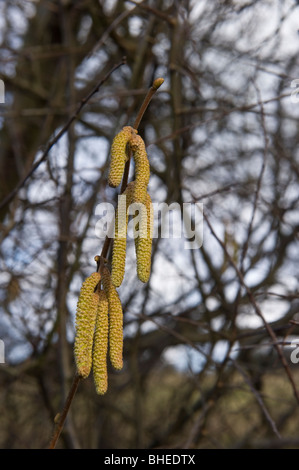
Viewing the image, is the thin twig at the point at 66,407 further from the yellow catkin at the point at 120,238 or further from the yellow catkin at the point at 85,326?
the yellow catkin at the point at 120,238

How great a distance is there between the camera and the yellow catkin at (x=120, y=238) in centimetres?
104

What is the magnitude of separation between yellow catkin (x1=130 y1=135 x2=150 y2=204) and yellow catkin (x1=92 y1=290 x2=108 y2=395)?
0.71 ft

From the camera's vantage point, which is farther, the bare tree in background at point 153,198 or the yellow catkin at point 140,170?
the bare tree in background at point 153,198

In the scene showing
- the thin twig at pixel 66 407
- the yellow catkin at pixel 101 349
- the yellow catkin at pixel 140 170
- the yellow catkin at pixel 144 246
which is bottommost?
the thin twig at pixel 66 407

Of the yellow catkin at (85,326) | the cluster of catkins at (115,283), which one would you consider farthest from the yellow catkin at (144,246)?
the yellow catkin at (85,326)

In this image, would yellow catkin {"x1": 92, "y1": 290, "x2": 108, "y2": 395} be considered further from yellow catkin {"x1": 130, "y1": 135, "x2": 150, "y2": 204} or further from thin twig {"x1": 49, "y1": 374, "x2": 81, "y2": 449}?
yellow catkin {"x1": 130, "y1": 135, "x2": 150, "y2": 204}

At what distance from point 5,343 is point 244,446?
171 cm

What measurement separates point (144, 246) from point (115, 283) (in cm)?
9

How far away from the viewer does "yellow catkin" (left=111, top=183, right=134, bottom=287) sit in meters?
1.04

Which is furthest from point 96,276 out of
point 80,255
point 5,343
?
point 5,343

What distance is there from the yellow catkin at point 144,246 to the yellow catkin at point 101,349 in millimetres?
103

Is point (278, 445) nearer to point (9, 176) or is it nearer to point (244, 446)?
point (244, 446)

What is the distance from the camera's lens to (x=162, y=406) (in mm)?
4152

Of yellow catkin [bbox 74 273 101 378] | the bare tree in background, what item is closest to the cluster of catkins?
yellow catkin [bbox 74 273 101 378]
